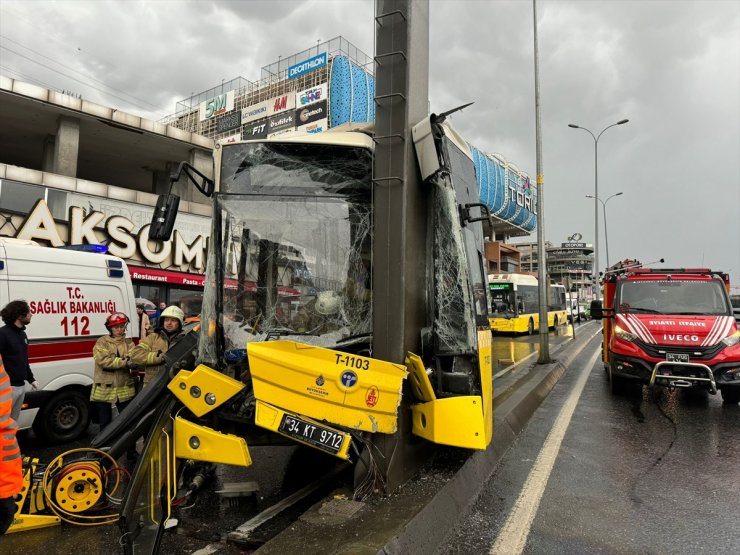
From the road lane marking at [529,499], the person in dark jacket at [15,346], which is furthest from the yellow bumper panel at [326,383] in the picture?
the person in dark jacket at [15,346]

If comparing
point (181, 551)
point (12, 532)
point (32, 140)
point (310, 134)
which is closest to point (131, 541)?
point (181, 551)

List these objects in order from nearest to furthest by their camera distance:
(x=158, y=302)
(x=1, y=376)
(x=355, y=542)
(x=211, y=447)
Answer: (x=1, y=376), (x=355, y=542), (x=211, y=447), (x=158, y=302)

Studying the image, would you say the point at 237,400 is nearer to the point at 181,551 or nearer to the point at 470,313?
the point at 181,551

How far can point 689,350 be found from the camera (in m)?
7.38

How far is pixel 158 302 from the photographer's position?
13.5 metres

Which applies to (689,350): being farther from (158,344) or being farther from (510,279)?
(510,279)

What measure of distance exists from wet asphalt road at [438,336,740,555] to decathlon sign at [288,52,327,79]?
145 feet

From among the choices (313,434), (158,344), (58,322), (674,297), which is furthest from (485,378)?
(674,297)

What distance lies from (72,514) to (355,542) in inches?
89.1

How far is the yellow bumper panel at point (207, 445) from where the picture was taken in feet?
11.2

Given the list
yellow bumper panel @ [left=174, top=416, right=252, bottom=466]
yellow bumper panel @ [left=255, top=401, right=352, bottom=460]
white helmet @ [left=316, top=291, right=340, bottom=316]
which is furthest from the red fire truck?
yellow bumper panel @ [left=174, top=416, right=252, bottom=466]

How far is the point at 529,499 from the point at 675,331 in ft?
16.7

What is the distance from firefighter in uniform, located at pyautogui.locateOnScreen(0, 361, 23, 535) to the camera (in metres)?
2.17

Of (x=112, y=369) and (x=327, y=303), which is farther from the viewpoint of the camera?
(x=112, y=369)
